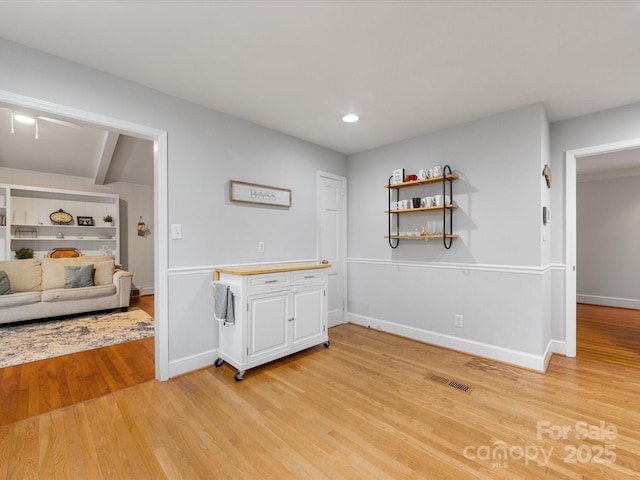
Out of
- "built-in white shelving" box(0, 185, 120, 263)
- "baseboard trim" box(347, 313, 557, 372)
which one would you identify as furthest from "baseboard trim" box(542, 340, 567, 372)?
"built-in white shelving" box(0, 185, 120, 263)

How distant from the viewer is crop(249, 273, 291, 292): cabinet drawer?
2.66 meters

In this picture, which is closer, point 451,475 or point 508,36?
point 451,475

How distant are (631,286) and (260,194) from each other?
6.44 metres

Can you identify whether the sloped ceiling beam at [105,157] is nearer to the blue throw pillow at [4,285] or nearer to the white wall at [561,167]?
the blue throw pillow at [4,285]

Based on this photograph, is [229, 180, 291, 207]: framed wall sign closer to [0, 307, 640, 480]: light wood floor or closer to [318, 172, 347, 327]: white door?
[318, 172, 347, 327]: white door

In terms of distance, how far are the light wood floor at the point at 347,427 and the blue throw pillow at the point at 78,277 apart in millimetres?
3260

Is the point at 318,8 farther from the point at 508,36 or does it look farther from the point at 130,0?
the point at 508,36

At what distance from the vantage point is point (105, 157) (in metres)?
4.57

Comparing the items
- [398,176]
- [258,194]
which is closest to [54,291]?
[258,194]

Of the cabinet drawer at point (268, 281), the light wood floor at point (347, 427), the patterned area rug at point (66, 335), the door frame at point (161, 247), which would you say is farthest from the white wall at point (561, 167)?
the patterned area rug at point (66, 335)

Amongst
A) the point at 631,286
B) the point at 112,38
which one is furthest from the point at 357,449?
the point at 631,286

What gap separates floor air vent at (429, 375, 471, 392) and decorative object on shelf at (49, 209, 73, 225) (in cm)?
655

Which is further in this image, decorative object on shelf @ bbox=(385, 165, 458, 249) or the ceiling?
decorative object on shelf @ bbox=(385, 165, 458, 249)

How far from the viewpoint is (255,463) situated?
1619 millimetres
